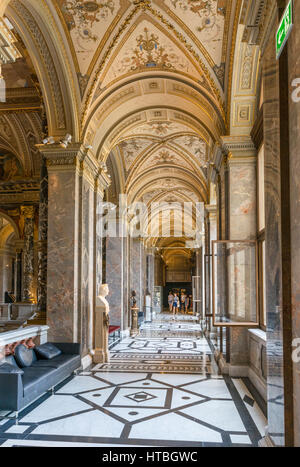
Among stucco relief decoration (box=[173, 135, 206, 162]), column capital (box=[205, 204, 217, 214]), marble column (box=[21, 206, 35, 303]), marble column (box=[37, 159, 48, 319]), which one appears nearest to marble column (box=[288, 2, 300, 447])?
marble column (box=[37, 159, 48, 319])

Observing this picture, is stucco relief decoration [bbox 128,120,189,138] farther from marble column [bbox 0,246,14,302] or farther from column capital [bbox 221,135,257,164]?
marble column [bbox 0,246,14,302]

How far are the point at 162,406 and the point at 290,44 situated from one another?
5.18m

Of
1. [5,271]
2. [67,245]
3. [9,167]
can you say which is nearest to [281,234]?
[67,245]

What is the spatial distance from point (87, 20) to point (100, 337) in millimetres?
7055

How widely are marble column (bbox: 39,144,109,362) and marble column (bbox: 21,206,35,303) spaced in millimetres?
6805

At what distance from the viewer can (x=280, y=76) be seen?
3.28 meters

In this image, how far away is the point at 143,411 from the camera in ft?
18.8

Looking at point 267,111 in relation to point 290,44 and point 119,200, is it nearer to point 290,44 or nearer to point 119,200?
point 290,44

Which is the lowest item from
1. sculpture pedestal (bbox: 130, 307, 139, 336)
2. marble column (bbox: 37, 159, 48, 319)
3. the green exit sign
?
sculpture pedestal (bbox: 130, 307, 139, 336)

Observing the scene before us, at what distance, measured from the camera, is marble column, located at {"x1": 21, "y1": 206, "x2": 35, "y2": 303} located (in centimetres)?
1515

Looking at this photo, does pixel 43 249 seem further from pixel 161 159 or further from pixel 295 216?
pixel 161 159

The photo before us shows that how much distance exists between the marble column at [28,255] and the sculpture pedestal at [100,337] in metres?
6.56

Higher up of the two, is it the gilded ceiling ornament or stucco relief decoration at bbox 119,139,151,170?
the gilded ceiling ornament

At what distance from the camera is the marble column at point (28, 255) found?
15.1 m
